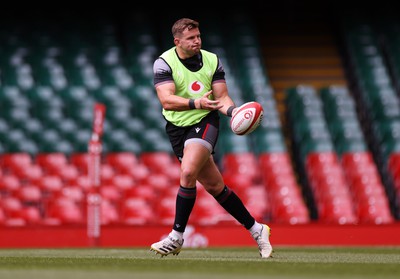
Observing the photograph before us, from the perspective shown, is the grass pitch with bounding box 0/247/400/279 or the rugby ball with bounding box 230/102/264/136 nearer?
the grass pitch with bounding box 0/247/400/279

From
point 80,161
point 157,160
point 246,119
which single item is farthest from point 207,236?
point 246,119

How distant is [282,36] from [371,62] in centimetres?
238

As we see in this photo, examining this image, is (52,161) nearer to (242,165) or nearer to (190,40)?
(242,165)

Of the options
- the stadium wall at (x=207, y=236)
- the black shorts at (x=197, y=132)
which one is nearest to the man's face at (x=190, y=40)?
the black shorts at (x=197, y=132)

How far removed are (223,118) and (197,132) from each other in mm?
8406

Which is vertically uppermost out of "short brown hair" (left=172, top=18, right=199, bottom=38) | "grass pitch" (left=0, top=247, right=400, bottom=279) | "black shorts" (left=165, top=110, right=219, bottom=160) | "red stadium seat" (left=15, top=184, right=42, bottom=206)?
"short brown hair" (left=172, top=18, right=199, bottom=38)

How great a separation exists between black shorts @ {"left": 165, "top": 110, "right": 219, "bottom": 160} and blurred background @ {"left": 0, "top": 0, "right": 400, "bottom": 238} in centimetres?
471

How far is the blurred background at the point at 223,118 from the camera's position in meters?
13.9

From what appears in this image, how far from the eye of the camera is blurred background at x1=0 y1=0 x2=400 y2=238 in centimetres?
1389

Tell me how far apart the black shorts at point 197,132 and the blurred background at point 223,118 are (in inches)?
186

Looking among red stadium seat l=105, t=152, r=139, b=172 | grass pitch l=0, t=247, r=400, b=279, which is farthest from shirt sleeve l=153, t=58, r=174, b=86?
red stadium seat l=105, t=152, r=139, b=172

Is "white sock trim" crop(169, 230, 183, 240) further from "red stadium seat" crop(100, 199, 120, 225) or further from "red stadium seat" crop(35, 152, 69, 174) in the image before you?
"red stadium seat" crop(35, 152, 69, 174)

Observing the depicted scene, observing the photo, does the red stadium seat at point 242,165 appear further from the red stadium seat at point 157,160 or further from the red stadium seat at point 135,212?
the red stadium seat at point 135,212

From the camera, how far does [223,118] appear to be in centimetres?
1564
